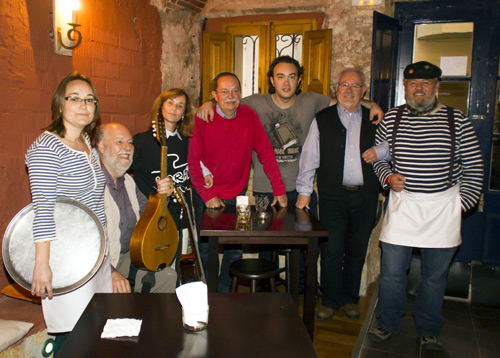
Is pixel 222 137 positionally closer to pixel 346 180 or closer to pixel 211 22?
pixel 346 180

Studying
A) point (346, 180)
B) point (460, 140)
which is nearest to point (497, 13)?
point (460, 140)

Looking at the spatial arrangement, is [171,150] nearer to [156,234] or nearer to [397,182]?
[156,234]

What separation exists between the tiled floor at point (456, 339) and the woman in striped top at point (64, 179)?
6.27 ft

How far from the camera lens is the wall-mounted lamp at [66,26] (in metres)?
2.67

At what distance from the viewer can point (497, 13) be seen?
3.82 meters

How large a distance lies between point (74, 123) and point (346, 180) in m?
1.92

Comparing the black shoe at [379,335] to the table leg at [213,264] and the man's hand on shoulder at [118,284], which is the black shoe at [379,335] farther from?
the man's hand on shoulder at [118,284]

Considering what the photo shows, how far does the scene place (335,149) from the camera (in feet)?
10.1

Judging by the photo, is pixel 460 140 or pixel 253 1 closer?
pixel 460 140

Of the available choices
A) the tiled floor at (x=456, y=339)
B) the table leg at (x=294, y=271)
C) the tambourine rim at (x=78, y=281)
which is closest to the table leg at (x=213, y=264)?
the table leg at (x=294, y=271)

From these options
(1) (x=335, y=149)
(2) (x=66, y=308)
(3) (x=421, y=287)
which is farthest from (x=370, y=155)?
(2) (x=66, y=308)

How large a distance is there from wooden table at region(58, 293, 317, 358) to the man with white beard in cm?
85

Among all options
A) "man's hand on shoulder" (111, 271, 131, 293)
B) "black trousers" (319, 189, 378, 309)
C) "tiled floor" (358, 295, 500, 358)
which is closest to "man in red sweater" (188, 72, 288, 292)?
"black trousers" (319, 189, 378, 309)

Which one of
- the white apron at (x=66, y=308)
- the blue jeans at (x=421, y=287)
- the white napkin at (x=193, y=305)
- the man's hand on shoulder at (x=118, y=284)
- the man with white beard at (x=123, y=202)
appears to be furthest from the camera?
the blue jeans at (x=421, y=287)
